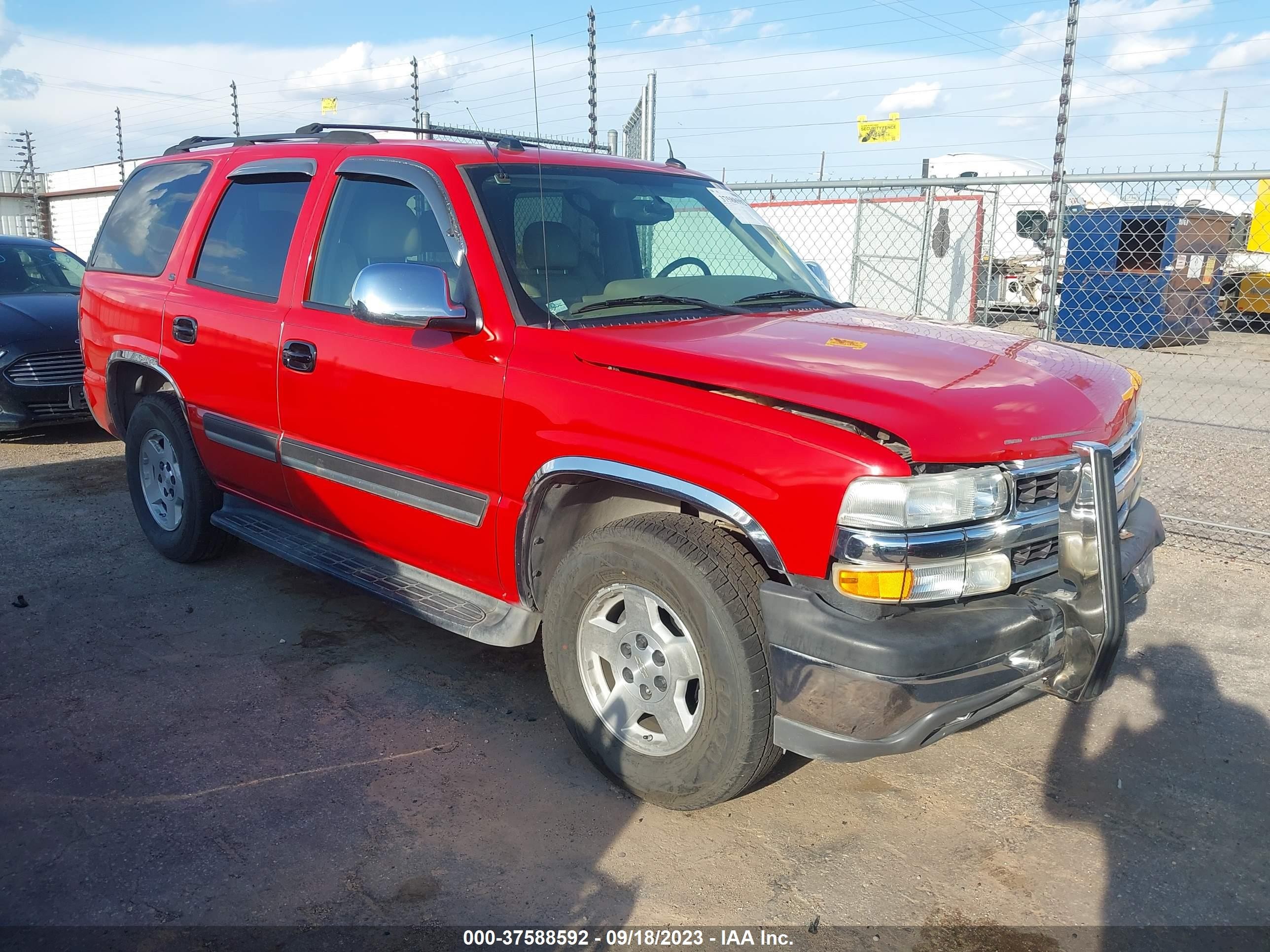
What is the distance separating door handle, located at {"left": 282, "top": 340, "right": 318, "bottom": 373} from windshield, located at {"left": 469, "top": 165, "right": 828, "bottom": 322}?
97cm

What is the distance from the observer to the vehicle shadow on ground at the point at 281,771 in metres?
2.73

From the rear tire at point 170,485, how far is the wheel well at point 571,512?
94.3 inches

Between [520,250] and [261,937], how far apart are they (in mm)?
2265

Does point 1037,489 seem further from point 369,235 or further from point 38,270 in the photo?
point 38,270

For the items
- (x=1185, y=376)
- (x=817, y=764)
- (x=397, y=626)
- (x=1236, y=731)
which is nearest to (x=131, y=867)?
(x=397, y=626)

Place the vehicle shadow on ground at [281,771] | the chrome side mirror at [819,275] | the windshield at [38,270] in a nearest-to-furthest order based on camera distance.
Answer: the vehicle shadow on ground at [281,771]
the chrome side mirror at [819,275]
the windshield at [38,270]

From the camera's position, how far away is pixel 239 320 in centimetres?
440

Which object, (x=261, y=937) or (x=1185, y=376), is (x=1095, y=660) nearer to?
(x=261, y=937)

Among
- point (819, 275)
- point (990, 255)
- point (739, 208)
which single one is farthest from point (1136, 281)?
point (739, 208)

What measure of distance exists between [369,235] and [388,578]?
53.5 inches

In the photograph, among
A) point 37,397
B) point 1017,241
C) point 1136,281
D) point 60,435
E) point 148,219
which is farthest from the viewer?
point 1017,241

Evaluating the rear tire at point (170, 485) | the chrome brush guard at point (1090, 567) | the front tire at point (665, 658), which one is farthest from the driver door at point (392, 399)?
the chrome brush guard at point (1090, 567)

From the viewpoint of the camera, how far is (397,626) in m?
4.58

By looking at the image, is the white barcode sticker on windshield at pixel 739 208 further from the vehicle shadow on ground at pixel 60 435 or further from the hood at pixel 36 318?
the vehicle shadow on ground at pixel 60 435
